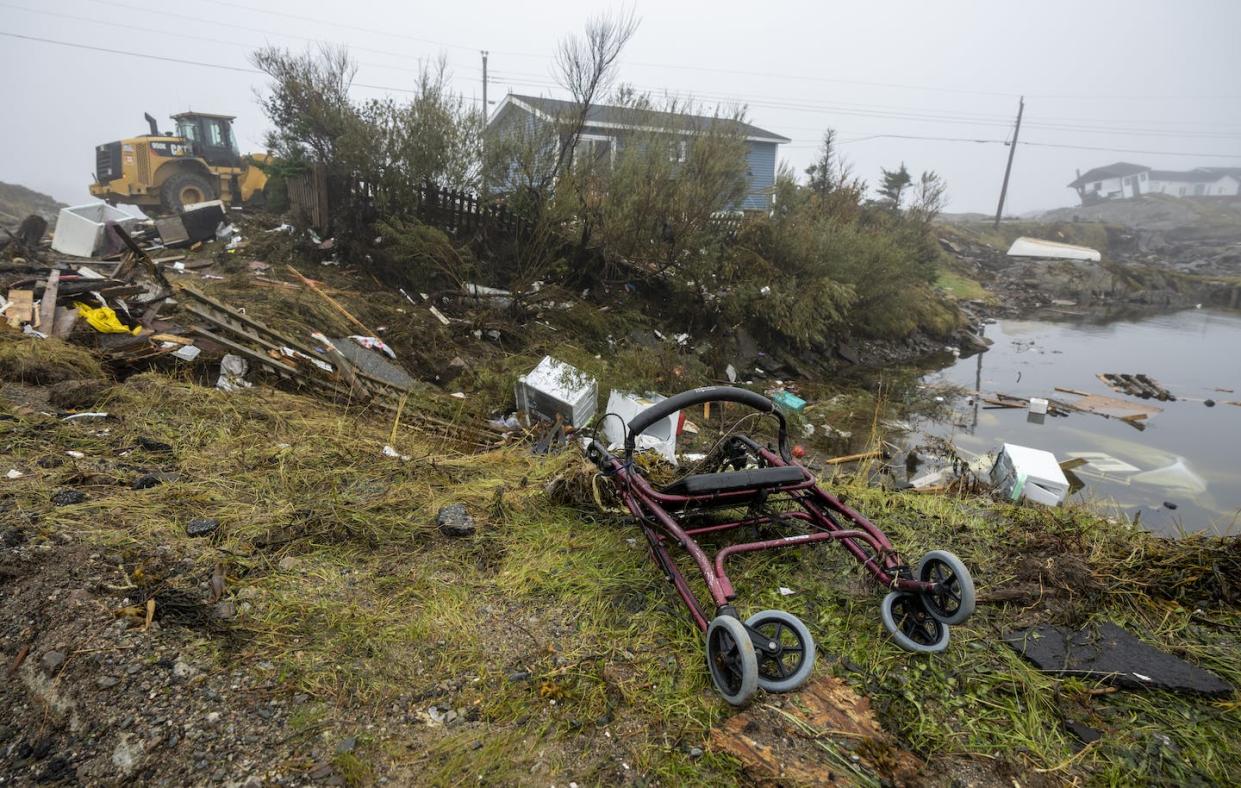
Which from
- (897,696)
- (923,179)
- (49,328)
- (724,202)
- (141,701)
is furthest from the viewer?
(923,179)

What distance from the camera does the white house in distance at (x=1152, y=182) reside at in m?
68.7

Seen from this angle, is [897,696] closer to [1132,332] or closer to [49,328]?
[49,328]

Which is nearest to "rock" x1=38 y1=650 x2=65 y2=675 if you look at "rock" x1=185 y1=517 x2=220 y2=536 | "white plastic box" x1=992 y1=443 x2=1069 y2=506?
"rock" x1=185 y1=517 x2=220 y2=536

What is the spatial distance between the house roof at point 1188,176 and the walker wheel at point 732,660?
9724cm

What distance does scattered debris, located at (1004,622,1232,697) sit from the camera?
6.93ft

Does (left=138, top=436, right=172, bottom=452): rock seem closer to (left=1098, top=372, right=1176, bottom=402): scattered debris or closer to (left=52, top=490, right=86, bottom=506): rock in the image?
(left=52, top=490, right=86, bottom=506): rock

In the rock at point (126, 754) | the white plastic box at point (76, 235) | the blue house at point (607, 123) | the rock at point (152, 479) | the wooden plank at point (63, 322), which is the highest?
the blue house at point (607, 123)

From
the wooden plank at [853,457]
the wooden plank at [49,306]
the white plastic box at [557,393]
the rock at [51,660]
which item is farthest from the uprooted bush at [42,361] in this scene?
the wooden plank at [853,457]

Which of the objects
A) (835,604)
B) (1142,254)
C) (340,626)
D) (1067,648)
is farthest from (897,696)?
(1142,254)

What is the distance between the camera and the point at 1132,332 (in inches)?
678

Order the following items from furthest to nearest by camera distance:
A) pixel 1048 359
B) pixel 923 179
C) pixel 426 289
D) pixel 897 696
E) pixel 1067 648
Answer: pixel 923 179, pixel 1048 359, pixel 426 289, pixel 1067 648, pixel 897 696

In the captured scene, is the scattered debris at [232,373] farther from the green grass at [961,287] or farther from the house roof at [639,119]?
the green grass at [961,287]

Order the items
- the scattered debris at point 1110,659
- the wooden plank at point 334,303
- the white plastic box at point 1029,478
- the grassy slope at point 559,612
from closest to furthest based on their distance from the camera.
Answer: the grassy slope at point 559,612 → the scattered debris at point 1110,659 → the white plastic box at point 1029,478 → the wooden plank at point 334,303

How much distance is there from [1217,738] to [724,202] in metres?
9.38
